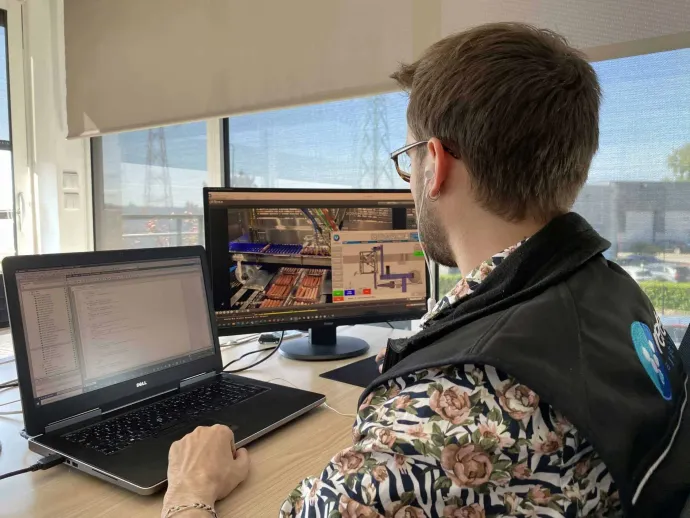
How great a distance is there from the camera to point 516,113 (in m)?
0.68

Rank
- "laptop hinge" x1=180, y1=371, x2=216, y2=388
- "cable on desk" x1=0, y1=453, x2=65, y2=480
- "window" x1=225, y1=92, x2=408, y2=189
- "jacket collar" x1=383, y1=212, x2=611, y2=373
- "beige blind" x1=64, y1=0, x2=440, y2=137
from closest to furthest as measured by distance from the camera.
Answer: "jacket collar" x1=383, y1=212, x2=611, y2=373 < "cable on desk" x1=0, y1=453, x2=65, y2=480 < "laptop hinge" x1=180, y1=371, x2=216, y2=388 < "beige blind" x1=64, y1=0, x2=440, y2=137 < "window" x1=225, y1=92, x2=408, y2=189

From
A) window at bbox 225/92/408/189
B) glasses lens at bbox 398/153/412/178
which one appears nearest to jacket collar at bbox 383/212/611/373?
glasses lens at bbox 398/153/412/178

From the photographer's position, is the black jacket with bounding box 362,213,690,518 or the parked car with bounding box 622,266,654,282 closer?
the black jacket with bounding box 362,213,690,518

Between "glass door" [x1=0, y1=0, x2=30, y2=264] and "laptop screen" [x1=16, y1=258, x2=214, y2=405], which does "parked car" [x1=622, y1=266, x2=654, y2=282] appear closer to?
"laptop screen" [x1=16, y1=258, x2=214, y2=405]

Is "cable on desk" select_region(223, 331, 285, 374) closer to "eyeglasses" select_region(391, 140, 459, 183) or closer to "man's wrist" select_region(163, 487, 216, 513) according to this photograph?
"man's wrist" select_region(163, 487, 216, 513)

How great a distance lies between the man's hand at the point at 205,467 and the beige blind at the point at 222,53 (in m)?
1.34

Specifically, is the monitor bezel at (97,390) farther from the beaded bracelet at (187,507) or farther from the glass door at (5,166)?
the glass door at (5,166)

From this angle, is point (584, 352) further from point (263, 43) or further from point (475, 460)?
point (263, 43)

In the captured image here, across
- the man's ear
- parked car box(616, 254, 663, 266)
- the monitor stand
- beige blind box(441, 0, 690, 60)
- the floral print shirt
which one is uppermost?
beige blind box(441, 0, 690, 60)

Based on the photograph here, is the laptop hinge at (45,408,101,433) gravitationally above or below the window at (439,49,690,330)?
below

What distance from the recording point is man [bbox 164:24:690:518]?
1.68 feet

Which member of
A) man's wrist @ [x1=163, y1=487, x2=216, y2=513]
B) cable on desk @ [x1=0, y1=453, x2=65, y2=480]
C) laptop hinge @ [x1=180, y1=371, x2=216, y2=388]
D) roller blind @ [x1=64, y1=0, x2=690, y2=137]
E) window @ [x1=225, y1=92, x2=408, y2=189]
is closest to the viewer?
man's wrist @ [x1=163, y1=487, x2=216, y2=513]

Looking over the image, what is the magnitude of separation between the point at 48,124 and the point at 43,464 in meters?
2.40

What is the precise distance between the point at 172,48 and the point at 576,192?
2.08 m
